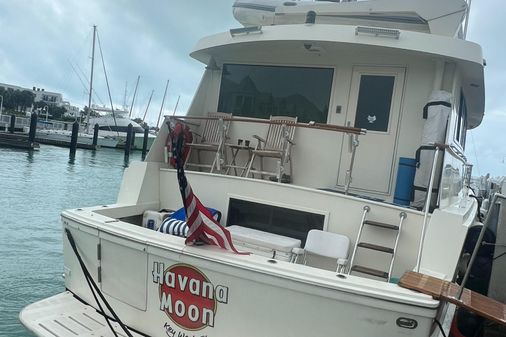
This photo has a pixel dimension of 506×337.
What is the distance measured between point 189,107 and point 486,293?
173 inches

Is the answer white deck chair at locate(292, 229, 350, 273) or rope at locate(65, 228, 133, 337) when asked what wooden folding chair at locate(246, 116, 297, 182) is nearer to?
white deck chair at locate(292, 229, 350, 273)

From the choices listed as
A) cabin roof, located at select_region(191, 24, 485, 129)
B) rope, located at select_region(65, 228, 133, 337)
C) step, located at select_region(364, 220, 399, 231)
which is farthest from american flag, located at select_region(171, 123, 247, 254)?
cabin roof, located at select_region(191, 24, 485, 129)

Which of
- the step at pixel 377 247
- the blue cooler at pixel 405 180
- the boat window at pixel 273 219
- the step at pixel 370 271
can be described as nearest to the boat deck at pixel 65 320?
the boat window at pixel 273 219

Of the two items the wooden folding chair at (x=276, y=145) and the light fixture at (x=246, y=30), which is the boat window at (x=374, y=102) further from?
the light fixture at (x=246, y=30)

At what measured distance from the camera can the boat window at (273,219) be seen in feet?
13.0

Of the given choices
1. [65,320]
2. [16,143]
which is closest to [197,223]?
[65,320]

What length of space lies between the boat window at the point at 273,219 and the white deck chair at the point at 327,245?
0.98 feet

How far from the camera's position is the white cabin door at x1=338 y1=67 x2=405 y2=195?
4.73 meters

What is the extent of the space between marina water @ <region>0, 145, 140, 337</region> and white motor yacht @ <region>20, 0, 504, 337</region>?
1.75 metres

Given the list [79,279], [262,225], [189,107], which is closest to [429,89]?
[262,225]

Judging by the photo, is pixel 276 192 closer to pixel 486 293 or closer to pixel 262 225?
pixel 262 225

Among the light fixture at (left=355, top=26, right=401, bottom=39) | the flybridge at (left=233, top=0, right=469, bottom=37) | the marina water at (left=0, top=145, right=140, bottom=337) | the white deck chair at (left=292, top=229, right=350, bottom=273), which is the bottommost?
the marina water at (left=0, top=145, right=140, bottom=337)

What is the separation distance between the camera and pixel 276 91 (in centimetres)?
536

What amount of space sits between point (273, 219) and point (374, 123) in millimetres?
1824
